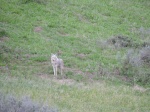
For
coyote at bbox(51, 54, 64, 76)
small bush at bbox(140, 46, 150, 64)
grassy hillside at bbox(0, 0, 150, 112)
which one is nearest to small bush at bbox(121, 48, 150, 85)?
grassy hillside at bbox(0, 0, 150, 112)

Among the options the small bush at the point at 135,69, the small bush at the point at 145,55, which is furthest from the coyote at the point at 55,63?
the small bush at the point at 145,55

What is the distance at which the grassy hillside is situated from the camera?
12.2m

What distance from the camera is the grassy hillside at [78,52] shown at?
12164mm

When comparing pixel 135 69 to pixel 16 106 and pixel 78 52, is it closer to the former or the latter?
pixel 78 52

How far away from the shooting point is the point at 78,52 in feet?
61.0

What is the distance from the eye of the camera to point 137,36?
73.1ft

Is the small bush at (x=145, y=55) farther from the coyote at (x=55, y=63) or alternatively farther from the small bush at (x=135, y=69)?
the coyote at (x=55, y=63)

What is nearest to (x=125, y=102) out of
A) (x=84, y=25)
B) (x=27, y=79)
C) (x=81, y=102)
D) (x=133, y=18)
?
(x=81, y=102)

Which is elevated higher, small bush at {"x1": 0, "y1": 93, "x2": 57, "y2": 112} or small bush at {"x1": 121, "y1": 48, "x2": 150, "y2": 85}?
small bush at {"x1": 0, "y1": 93, "x2": 57, "y2": 112}

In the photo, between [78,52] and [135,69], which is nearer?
[135,69]

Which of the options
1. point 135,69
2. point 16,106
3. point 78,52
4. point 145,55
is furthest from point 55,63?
point 16,106

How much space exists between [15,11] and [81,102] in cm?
1203

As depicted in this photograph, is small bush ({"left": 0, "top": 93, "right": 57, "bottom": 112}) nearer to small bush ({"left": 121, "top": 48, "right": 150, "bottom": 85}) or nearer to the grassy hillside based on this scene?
the grassy hillside

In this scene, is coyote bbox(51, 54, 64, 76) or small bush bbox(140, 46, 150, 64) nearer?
coyote bbox(51, 54, 64, 76)
